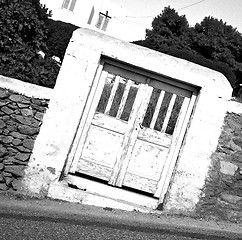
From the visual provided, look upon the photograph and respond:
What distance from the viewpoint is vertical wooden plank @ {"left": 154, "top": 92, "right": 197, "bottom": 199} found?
4.82m

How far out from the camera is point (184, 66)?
4707 millimetres

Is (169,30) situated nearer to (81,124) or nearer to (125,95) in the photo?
(125,95)

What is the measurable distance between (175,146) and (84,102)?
1.57 meters

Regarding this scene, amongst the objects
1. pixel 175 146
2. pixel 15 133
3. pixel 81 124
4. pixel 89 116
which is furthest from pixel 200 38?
pixel 15 133

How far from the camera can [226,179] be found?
188 inches

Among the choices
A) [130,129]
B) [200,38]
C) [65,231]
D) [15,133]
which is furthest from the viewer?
[200,38]

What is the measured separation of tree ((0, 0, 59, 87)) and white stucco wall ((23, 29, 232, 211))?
80.8 inches

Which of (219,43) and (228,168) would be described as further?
(219,43)

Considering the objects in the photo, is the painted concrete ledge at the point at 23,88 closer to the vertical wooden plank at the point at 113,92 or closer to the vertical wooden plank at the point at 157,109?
the vertical wooden plank at the point at 113,92

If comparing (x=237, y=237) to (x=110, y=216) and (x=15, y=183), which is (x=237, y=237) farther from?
(x=15, y=183)

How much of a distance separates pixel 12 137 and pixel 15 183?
2.17 feet

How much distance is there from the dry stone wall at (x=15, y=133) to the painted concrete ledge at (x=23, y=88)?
0.06m

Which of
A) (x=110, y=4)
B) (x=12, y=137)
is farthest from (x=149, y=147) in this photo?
(x=110, y=4)

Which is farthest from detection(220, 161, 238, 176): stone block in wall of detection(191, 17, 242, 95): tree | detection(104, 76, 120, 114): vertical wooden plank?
detection(191, 17, 242, 95): tree
